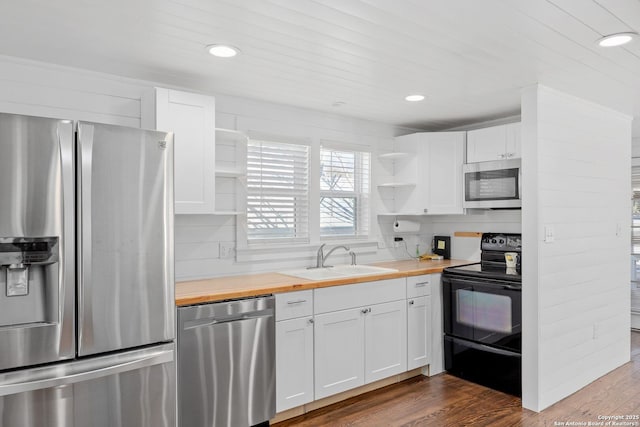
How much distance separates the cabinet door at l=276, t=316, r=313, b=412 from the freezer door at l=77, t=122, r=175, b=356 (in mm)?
810

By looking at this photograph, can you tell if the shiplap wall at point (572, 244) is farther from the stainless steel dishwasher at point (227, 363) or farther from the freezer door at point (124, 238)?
the freezer door at point (124, 238)

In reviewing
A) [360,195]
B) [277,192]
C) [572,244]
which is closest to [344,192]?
[360,195]

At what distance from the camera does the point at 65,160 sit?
1.94 metres

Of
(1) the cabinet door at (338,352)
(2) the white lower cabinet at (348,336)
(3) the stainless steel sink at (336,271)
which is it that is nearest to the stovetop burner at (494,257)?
(2) the white lower cabinet at (348,336)

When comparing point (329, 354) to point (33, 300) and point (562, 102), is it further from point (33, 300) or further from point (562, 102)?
point (562, 102)

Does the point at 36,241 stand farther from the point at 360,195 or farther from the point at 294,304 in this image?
the point at 360,195

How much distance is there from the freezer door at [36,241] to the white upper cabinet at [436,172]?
116 inches

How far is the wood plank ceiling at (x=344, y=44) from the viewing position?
6.21 feet

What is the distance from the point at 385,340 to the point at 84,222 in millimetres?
2281

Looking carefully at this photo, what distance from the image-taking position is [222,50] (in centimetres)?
235

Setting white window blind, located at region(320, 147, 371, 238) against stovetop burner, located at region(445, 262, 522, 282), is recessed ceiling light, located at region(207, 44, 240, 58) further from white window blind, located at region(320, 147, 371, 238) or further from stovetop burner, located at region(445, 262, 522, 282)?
stovetop burner, located at region(445, 262, 522, 282)

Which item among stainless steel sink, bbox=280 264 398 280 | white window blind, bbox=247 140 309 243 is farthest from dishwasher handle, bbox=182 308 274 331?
white window blind, bbox=247 140 309 243

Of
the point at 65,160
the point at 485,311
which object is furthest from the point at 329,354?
the point at 65,160

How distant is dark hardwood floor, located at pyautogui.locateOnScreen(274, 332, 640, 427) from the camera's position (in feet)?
9.39
